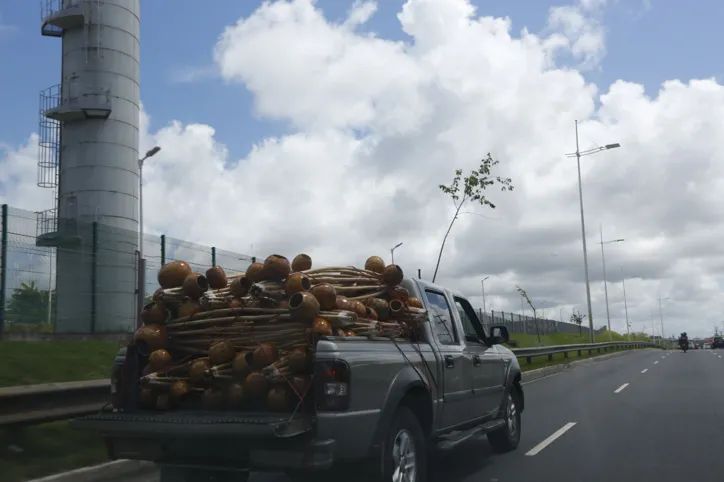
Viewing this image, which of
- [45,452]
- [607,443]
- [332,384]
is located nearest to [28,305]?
[45,452]

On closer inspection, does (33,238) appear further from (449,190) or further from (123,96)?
(123,96)

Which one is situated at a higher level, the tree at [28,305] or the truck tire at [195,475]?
the tree at [28,305]

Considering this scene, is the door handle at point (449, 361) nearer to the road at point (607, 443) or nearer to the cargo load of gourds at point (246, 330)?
the cargo load of gourds at point (246, 330)

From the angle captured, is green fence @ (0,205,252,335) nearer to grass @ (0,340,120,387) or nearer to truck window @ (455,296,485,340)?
grass @ (0,340,120,387)

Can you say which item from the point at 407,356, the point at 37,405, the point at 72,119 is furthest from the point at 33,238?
the point at 72,119

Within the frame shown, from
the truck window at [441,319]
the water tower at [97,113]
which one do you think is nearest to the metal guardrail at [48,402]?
the truck window at [441,319]

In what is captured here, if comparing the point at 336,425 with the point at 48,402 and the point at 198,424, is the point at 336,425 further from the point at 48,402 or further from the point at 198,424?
the point at 48,402

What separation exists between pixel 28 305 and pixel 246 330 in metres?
12.5

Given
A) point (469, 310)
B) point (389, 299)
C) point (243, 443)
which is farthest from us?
point (469, 310)

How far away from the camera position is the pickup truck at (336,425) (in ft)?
15.7

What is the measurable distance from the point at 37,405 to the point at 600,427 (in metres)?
7.71

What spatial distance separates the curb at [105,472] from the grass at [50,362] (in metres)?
4.06

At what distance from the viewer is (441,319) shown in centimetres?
709

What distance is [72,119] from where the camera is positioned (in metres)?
30.0
